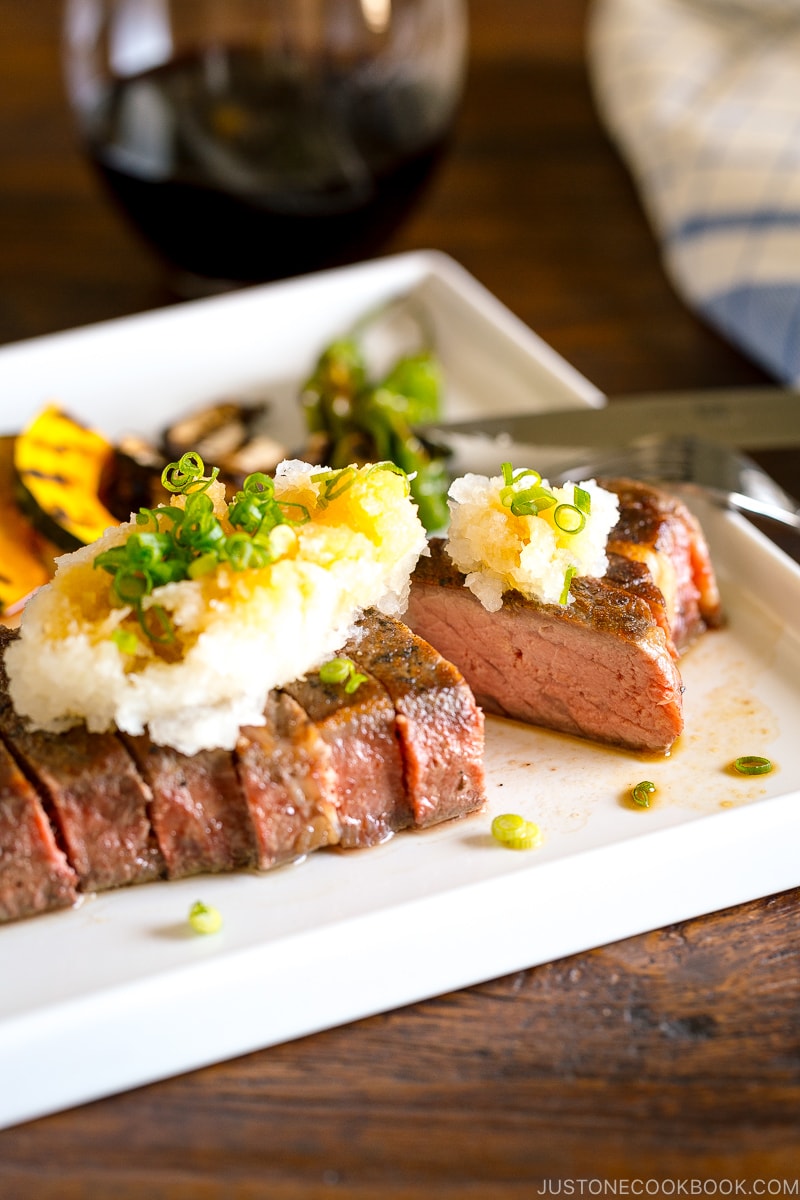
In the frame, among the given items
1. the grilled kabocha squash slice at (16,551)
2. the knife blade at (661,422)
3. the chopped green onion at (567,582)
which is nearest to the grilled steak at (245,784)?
the chopped green onion at (567,582)

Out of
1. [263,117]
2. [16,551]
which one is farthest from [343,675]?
[263,117]

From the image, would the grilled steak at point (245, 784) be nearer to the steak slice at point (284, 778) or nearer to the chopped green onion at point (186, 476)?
the steak slice at point (284, 778)

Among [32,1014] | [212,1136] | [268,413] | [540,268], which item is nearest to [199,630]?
[32,1014]

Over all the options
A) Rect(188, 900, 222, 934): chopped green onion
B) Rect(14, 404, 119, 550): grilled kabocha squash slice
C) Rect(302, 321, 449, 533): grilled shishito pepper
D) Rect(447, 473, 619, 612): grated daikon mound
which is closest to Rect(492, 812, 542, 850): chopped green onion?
Rect(447, 473, 619, 612): grated daikon mound

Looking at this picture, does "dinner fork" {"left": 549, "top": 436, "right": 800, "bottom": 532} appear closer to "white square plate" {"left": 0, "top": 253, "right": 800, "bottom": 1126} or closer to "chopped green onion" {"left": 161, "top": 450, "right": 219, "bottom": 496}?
"white square plate" {"left": 0, "top": 253, "right": 800, "bottom": 1126}

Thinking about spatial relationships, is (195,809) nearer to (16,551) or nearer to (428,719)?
(428,719)
